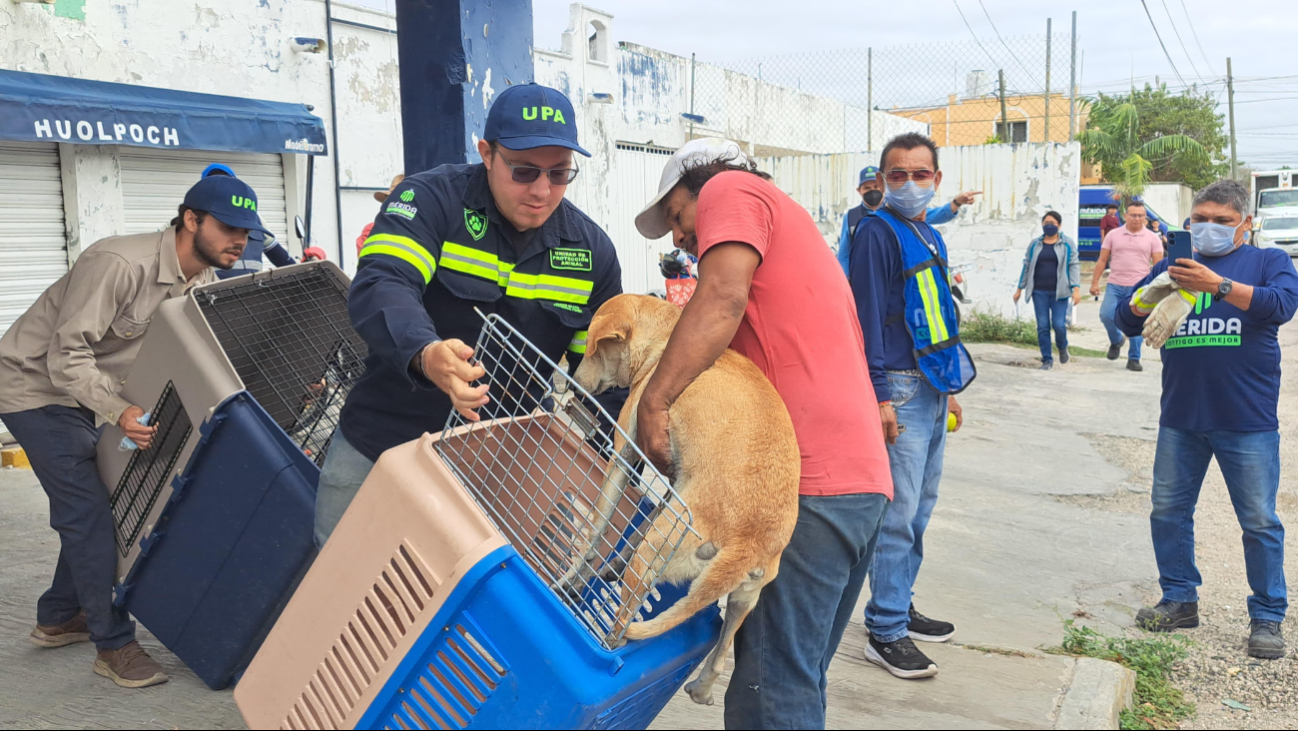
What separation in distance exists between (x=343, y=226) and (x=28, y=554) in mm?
5315

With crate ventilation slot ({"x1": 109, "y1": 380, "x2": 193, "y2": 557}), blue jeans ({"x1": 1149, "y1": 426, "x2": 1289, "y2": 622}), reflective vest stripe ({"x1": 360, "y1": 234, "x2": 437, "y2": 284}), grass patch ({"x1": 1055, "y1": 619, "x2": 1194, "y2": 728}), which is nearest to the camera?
reflective vest stripe ({"x1": 360, "y1": 234, "x2": 437, "y2": 284})

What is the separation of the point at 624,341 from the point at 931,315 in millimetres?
1790

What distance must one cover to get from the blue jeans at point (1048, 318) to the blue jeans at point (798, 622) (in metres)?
10.5

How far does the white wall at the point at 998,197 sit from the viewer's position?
1474cm

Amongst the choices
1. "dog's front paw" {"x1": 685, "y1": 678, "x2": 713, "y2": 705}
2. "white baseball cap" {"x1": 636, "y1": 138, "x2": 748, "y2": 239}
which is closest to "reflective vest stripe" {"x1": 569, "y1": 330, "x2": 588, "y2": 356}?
"white baseball cap" {"x1": 636, "y1": 138, "x2": 748, "y2": 239}

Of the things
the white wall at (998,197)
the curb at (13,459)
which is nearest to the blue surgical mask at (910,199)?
the curb at (13,459)

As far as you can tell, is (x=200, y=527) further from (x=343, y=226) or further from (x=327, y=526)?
(x=343, y=226)

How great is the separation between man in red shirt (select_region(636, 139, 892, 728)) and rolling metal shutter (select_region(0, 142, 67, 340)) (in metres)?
6.93

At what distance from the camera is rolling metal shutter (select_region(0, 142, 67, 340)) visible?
7.16 metres

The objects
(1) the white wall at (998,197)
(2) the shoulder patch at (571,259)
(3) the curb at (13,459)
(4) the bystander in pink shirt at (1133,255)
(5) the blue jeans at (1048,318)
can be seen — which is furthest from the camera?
(1) the white wall at (998,197)

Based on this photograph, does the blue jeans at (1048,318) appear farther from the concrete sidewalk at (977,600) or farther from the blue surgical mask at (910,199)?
the blue surgical mask at (910,199)

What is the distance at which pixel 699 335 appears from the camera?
80.4 inches

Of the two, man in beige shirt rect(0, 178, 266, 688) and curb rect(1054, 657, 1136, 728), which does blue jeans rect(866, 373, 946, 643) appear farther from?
man in beige shirt rect(0, 178, 266, 688)

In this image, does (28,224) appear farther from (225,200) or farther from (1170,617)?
(1170,617)
